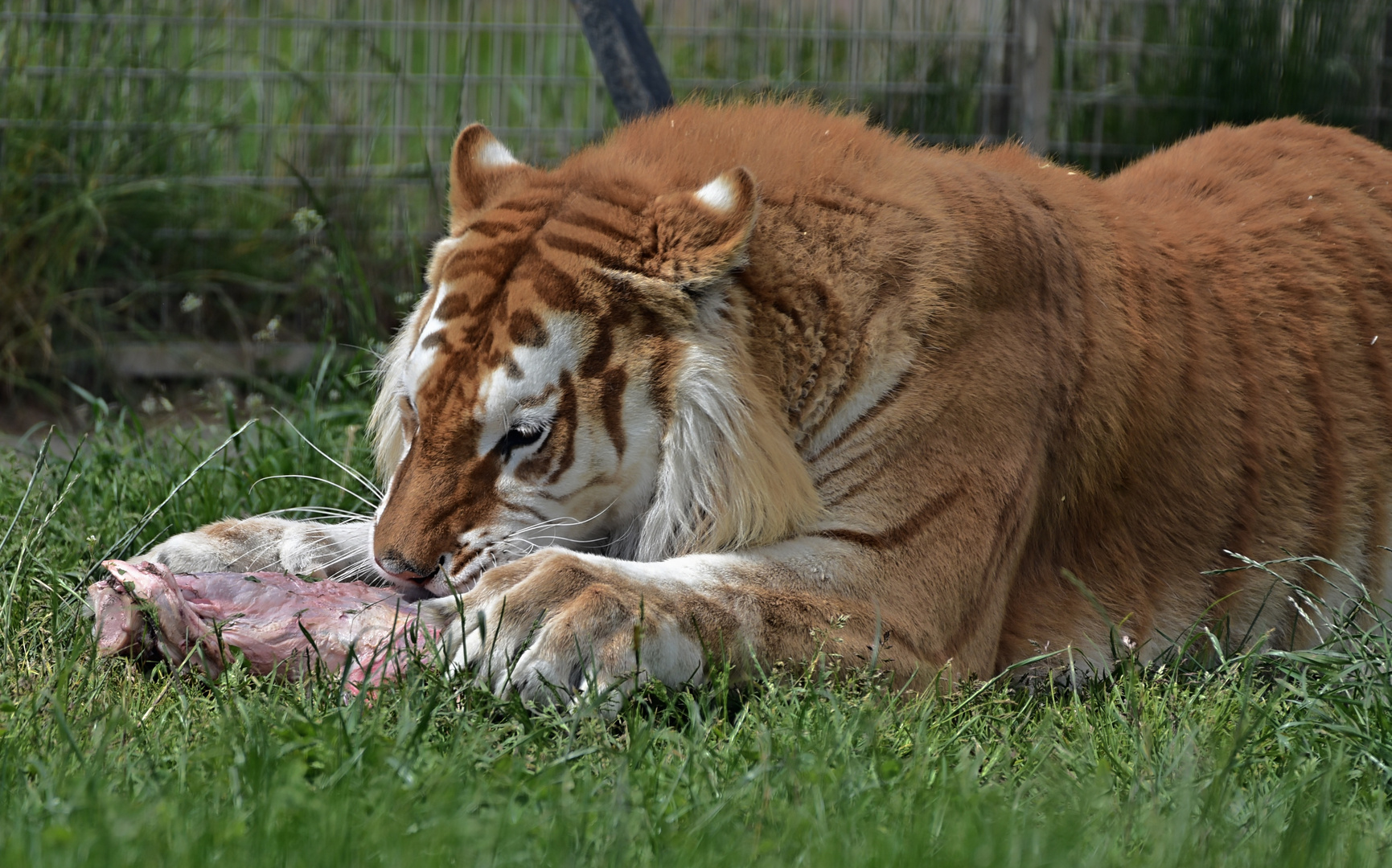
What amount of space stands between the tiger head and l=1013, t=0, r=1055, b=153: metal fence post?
3.81m

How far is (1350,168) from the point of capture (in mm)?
3756

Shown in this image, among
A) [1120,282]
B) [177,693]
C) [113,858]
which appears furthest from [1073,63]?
[113,858]

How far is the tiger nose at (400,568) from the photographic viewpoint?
9.14ft

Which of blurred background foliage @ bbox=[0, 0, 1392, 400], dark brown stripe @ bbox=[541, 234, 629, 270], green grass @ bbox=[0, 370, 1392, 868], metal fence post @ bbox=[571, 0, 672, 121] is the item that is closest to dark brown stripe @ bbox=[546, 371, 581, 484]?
dark brown stripe @ bbox=[541, 234, 629, 270]

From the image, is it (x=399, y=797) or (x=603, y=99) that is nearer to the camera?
(x=399, y=797)

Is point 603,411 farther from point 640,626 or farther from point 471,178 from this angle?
point 471,178

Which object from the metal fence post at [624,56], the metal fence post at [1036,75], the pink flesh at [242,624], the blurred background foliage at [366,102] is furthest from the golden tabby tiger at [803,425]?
the metal fence post at [1036,75]

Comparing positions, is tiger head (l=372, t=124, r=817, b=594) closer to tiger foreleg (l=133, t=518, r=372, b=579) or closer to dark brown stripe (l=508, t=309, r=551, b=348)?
dark brown stripe (l=508, t=309, r=551, b=348)

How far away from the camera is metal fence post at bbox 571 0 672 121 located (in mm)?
4363

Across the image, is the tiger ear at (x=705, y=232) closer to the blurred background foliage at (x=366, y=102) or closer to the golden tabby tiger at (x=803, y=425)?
the golden tabby tiger at (x=803, y=425)

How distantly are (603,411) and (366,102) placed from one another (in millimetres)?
3861

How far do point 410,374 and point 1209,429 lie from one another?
1787 millimetres

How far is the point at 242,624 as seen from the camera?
9.10 feet

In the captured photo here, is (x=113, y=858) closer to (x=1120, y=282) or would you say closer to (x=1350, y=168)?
(x=1120, y=282)
